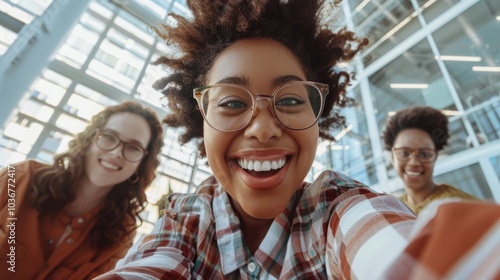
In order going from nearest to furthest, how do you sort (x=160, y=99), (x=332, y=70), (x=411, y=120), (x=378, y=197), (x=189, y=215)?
(x=378, y=197) → (x=189, y=215) → (x=332, y=70) → (x=160, y=99) → (x=411, y=120)

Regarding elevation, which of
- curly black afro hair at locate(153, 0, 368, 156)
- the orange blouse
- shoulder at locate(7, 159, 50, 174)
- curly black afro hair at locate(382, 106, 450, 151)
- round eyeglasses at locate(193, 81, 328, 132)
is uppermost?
curly black afro hair at locate(382, 106, 450, 151)

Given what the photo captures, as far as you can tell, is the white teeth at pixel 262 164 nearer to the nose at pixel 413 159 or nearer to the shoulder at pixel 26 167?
the shoulder at pixel 26 167

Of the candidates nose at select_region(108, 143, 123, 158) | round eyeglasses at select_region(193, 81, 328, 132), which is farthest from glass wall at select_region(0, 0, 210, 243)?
round eyeglasses at select_region(193, 81, 328, 132)

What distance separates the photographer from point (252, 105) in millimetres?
583

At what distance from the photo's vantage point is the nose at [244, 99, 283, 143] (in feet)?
1.78

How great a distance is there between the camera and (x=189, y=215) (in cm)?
73

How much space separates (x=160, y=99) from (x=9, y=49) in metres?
1.28

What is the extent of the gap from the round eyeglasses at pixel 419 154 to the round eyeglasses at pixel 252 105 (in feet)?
4.30

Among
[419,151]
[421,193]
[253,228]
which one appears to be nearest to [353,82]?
[419,151]

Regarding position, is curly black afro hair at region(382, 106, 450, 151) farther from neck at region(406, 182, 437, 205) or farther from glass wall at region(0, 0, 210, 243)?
glass wall at region(0, 0, 210, 243)

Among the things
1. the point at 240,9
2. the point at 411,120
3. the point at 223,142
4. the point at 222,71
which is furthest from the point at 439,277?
the point at 411,120

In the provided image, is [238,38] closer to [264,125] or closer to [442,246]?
[264,125]

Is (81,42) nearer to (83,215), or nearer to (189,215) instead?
(83,215)

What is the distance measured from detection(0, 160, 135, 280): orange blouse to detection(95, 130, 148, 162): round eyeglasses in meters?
0.32
